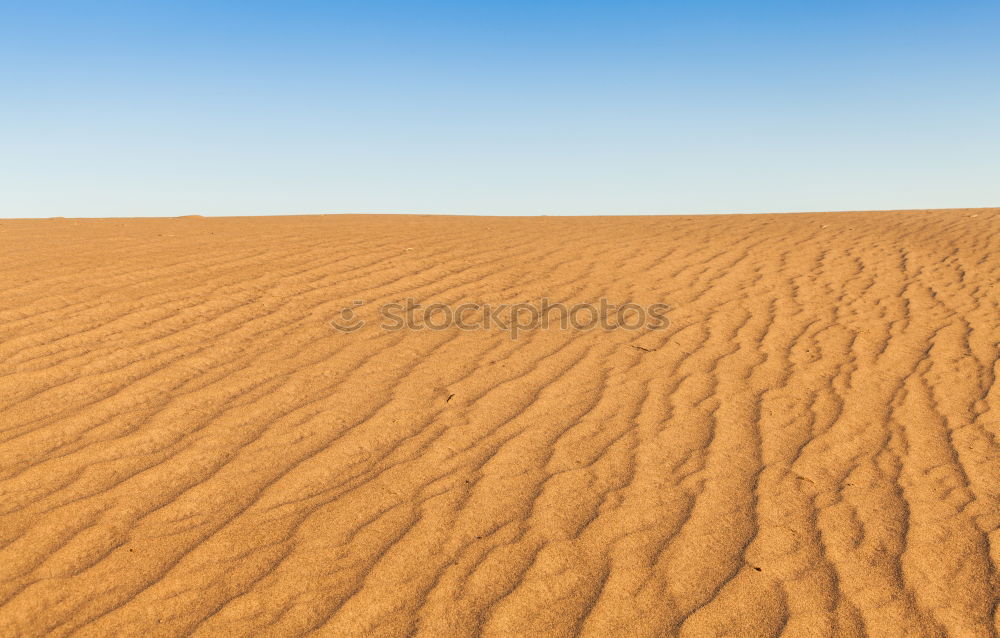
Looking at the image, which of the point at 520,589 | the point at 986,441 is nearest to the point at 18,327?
the point at 520,589

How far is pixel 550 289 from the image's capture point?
6180mm

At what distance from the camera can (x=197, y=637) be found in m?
2.15

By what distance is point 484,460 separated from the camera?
327cm

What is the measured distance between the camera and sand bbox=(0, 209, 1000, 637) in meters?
2.35

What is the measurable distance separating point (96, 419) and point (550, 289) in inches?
142

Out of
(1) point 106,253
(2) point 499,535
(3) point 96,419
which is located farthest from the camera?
(1) point 106,253

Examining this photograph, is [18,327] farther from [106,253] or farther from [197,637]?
[197,637]

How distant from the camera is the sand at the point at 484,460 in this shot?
92.5 inches

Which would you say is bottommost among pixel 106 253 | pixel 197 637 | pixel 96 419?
pixel 197 637

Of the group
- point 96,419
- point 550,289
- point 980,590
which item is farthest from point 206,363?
point 980,590

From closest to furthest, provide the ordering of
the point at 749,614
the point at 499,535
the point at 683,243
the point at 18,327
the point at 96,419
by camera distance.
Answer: the point at 749,614 < the point at 499,535 < the point at 96,419 < the point at 18,327 < the point at 683,243

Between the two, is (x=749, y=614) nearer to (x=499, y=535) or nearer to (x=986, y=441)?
(x=499, y=535)

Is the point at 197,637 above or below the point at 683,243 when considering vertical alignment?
below

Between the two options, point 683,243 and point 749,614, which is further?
point 683,243
